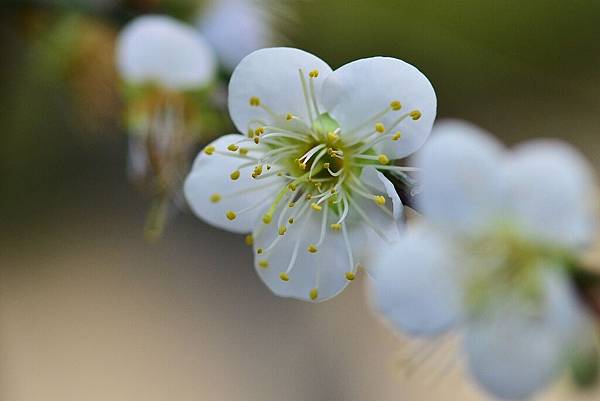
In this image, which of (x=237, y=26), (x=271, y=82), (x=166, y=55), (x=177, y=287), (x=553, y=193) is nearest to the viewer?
(x=553, y=193)

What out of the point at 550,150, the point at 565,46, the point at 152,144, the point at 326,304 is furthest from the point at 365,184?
the point at 565,46

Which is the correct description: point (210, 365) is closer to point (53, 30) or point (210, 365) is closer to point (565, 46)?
point (53, 30)

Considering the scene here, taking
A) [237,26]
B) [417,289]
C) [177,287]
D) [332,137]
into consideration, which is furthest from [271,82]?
[177,287]

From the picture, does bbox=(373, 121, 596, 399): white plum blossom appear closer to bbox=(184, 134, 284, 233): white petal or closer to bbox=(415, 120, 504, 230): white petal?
bbox=(415, 120, 504, 230): white petal

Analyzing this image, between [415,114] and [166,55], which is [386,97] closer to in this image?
[415,114]

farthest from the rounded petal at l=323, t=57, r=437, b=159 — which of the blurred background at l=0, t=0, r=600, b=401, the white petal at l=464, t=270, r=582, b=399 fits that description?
the blurred background at l=0, t=0, r=600, b=401

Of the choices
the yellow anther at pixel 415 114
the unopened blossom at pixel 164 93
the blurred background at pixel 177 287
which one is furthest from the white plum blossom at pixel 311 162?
the blurred background at pixel 177 287
